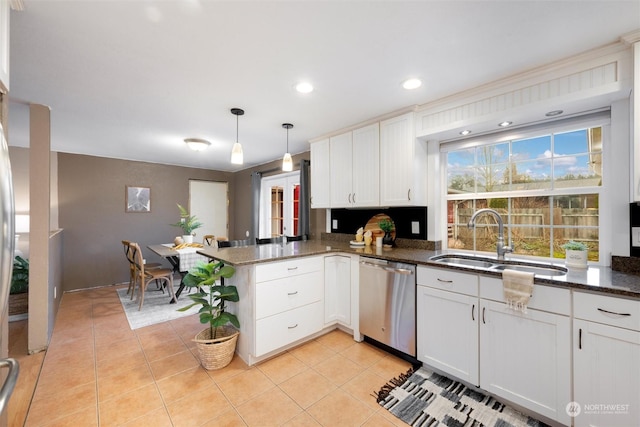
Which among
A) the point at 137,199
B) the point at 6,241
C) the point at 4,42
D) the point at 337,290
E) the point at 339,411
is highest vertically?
the point at 4,42

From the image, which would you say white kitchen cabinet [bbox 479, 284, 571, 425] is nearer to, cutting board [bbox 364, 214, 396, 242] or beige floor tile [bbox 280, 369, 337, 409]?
beige floor tile [bbox 280, 369, 337, 409]

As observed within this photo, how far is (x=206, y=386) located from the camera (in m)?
1.97

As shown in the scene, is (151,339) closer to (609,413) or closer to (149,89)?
(149,89)

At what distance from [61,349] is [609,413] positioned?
413cm

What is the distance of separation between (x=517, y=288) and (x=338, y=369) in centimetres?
145

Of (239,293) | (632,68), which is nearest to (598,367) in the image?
(632,68)

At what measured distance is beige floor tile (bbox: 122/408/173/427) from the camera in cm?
162

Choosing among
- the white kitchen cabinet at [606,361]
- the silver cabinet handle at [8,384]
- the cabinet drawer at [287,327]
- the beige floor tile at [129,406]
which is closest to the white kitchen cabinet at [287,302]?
the cabinet drawer at [287,327]

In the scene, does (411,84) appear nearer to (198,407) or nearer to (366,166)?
(366,166)

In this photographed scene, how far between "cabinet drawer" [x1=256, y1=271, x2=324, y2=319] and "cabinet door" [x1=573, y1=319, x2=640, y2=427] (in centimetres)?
186

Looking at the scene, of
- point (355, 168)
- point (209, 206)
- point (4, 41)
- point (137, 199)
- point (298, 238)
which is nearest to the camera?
point (4, 41)

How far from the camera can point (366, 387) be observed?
1951 millimetres

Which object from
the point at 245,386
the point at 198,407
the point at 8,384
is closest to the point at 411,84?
the point at 8,384

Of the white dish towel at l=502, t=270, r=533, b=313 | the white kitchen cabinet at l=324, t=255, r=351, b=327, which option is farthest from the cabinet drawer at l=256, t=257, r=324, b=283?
the white dish towel at l=502, t=270, r=533, b=313
